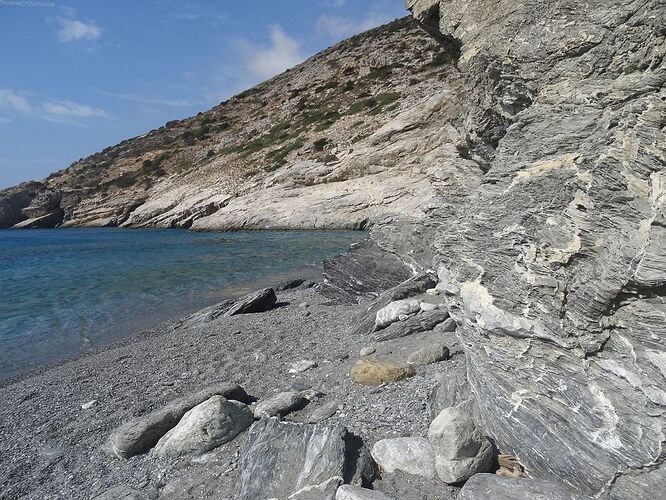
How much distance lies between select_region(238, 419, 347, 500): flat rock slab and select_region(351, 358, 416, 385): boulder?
1.65m

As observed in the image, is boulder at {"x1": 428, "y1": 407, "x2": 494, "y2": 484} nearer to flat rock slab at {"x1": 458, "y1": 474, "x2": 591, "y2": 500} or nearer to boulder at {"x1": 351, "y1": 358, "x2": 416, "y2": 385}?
flat rock slab at {"x1": 458, "y1": 474, "x2": 591, "y2": 500}

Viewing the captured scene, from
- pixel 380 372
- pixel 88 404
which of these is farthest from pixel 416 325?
pixel 88 404

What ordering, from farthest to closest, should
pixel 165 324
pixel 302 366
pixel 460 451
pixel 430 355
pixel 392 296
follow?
pixel 165 324
pixel 392 296
pixel 302 366
pixel 430 355
pixel 460 451

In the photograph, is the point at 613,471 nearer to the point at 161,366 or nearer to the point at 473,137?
the point at 473,137

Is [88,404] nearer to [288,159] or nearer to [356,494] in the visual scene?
[356,494]

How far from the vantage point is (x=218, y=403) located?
17.9 feet

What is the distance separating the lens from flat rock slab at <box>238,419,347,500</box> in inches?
160

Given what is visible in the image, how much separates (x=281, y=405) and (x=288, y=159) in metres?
45.4

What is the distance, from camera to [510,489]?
3.60 metres

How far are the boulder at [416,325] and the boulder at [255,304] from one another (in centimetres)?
534

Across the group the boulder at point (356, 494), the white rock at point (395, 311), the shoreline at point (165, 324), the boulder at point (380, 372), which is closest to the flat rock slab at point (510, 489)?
the boulder at point (356, 494)

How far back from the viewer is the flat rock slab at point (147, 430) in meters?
5.40

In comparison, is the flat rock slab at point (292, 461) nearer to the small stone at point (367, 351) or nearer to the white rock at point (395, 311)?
the small stone at point (367, 351)

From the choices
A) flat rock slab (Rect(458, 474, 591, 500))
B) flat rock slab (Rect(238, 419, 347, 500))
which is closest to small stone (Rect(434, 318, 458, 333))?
flat rock slab (Rect(238, 419, 347, 500))
